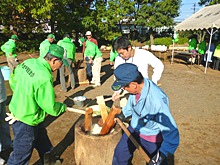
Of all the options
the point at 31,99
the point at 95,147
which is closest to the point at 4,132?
the point at 31,99

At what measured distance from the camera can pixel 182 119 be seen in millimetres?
4609

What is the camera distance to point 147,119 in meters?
1.93

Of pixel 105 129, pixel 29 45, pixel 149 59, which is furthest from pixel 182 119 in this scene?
pixel 29 45

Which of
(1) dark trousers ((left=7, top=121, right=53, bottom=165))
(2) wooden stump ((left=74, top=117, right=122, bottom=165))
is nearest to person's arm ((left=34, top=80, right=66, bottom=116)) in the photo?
(1) dark trousers ((left=7, top=121, right=53, bottom=165))

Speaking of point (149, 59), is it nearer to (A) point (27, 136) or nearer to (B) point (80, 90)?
(A) point (27, 136)

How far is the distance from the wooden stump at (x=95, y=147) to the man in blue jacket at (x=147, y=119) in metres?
0.27

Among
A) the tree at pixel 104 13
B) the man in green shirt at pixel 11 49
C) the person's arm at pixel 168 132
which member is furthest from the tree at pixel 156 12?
the person's arm at pixel 168 132

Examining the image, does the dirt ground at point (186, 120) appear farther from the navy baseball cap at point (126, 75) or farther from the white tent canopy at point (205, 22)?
the white tent canopy at point (205, 22)

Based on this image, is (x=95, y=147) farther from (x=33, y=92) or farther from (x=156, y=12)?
(x=156, y=12)

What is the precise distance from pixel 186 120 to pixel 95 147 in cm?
300

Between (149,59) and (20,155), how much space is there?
8.27ft

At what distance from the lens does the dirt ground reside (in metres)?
3.29

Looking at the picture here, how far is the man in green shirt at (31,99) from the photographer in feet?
6.83

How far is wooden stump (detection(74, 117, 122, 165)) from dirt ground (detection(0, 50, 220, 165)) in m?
0.72
